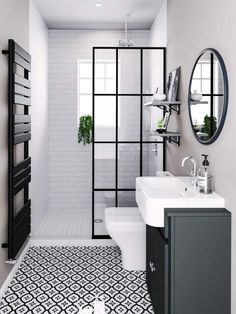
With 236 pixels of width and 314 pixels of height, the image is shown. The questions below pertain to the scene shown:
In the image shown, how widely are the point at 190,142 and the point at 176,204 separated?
3.57 ft

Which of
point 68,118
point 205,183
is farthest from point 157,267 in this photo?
point 68,118

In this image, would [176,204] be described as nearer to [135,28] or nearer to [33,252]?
[33,252]

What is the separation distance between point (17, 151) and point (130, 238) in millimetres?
1290

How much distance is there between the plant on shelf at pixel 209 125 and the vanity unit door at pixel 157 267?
724mm

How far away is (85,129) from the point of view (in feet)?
19.4

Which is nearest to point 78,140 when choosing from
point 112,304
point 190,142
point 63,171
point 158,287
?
point 63,171

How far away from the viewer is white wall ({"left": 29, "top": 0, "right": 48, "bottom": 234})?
4656mm

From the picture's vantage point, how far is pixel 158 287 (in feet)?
8.17

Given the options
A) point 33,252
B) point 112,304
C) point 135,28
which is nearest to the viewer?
point 112,304

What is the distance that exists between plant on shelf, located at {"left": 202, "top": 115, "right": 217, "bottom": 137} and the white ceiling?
92.5 inches

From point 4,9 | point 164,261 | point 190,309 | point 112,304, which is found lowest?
point 112,304

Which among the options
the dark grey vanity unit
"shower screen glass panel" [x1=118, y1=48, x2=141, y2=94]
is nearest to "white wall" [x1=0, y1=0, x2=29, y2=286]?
"shower screen glass panel" [x1=118, y1=48, x2=141, y2=94]

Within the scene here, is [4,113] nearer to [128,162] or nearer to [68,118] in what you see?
[128,162]

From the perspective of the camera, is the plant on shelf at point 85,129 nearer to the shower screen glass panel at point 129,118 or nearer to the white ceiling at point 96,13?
the white ceiling at point 96,13
